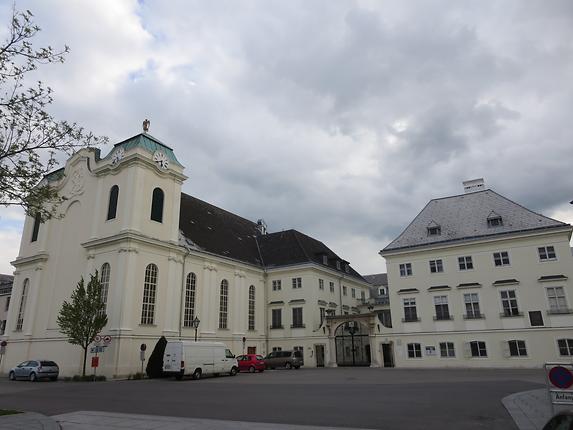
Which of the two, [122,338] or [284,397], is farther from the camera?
[122,338]

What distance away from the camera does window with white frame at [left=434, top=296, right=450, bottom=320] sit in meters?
34.4

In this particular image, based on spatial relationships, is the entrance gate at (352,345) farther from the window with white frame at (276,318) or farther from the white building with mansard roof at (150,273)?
the window with white frame at (276,318)

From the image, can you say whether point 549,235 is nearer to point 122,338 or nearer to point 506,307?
point 506,307

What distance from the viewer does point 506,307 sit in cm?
3244

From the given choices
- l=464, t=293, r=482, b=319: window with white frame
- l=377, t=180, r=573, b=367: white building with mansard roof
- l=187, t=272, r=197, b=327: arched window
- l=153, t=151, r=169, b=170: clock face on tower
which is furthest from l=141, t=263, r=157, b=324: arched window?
l=464, t=293, r=482, b=319: window with white frame

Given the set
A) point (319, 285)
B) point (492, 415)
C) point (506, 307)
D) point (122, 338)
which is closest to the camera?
point (492, 415)

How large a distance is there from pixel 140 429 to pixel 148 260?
2519 centimetres

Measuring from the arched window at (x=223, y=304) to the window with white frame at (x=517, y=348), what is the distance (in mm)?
23987

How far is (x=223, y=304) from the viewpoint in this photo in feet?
135

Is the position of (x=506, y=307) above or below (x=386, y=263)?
below

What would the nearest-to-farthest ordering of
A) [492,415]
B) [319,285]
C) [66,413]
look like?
[492,415] → [66,413] → [319,285]

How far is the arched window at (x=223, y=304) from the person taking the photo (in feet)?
132

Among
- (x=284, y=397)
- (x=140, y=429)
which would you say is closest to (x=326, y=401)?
(x=284, y=397)

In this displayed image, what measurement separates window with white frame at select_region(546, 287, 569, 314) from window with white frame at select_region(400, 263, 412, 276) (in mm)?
10192
